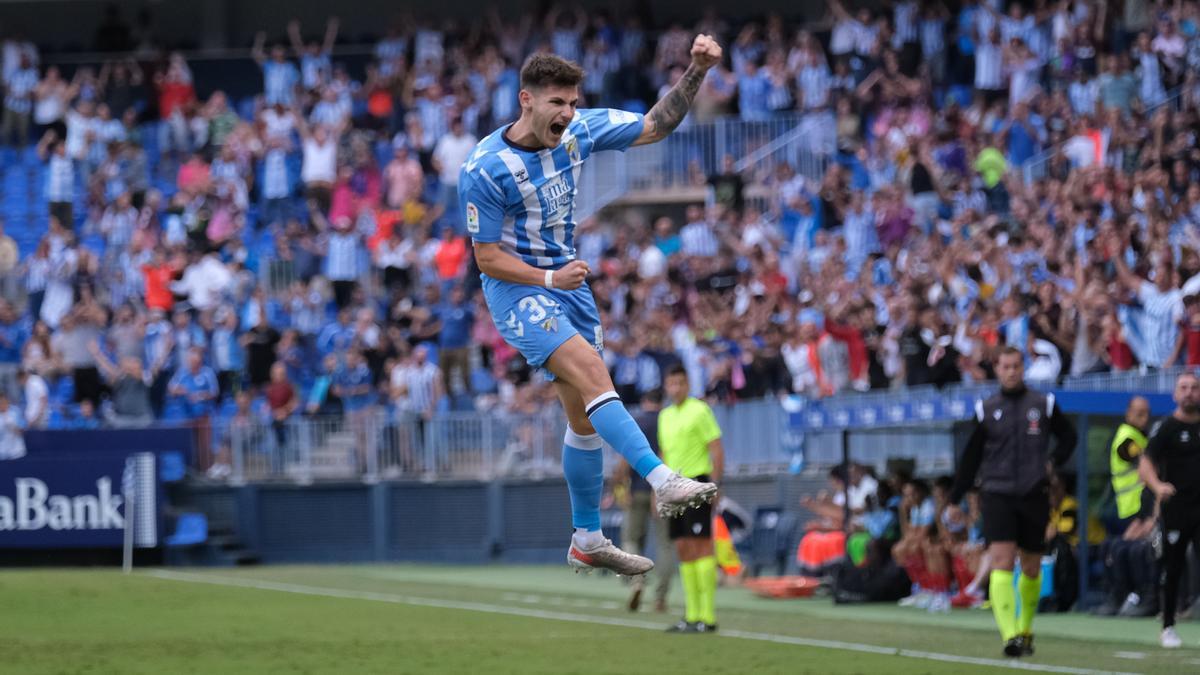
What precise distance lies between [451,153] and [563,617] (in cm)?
1413

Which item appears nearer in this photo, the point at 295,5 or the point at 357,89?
the point at 357,89

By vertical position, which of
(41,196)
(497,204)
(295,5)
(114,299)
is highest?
(295,5)

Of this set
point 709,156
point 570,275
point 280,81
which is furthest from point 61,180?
point 570,275

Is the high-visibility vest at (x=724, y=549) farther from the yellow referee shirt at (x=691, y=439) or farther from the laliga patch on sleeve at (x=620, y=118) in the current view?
the laliga patch on sleeve at (x=620, y=118)

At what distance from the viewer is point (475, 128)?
30.5 metres

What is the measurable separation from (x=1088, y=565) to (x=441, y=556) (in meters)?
11.5

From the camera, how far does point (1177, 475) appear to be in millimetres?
13641

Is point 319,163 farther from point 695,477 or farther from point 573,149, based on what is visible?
point 573,149

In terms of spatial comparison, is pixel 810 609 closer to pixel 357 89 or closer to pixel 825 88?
pixel 825 88

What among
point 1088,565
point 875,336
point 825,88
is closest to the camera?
point 1088,565

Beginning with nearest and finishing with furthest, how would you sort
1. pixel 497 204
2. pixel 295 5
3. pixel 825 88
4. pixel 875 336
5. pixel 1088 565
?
1. pixel 497 204
2. pixel 1088 565
3. pixel 875 336
4. pixel 825 88
5. pixel 295 5

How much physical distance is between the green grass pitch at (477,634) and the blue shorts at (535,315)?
3.95m

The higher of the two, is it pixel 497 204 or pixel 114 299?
pixel 114 299

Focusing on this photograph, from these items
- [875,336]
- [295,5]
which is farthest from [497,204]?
[295,5]
